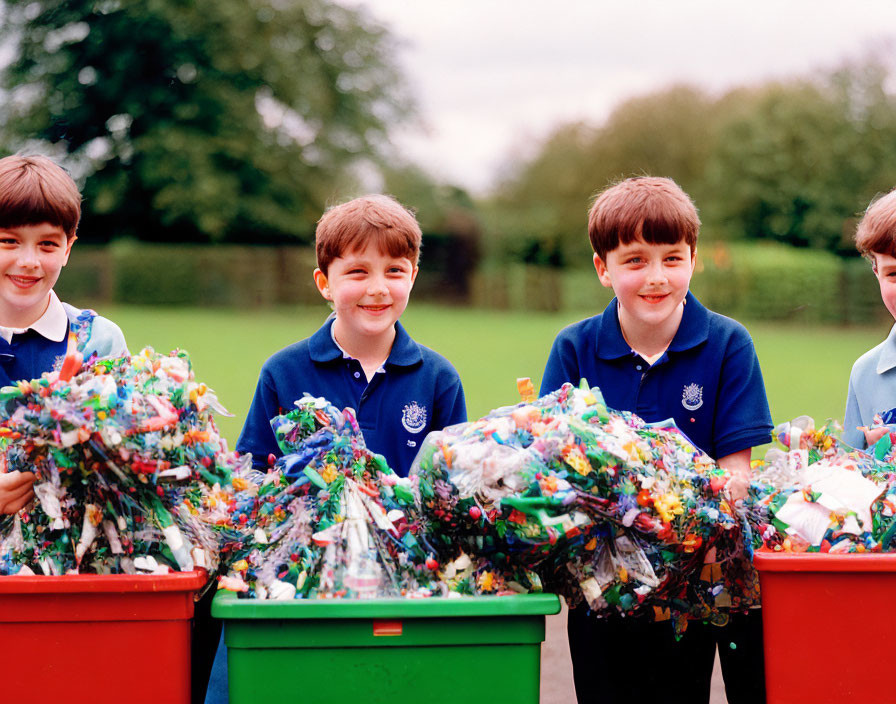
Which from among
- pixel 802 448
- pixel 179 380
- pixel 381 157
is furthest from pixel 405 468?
pixel 381 157

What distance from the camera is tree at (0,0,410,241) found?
89.0 ft

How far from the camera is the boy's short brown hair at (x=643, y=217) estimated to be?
3002 millimetres

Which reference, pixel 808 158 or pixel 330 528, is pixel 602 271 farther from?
pixel 808 158

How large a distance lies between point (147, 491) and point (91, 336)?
916 mm

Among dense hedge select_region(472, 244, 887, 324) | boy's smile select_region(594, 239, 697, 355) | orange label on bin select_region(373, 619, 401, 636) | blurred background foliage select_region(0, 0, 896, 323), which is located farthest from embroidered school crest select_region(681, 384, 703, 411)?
blurred background foliage select_region(0, 0, 896, 323)

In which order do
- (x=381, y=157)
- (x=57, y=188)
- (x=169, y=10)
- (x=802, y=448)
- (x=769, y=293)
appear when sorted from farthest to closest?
(x=381, y=157) < (x=169, y=10) < (x=769, y=293) < (x=57, y=188) < (x=802, y=448)

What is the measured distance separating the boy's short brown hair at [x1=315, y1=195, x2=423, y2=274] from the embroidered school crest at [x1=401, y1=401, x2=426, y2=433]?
1.46 ft

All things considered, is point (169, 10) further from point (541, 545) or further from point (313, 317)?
point (541, 545)

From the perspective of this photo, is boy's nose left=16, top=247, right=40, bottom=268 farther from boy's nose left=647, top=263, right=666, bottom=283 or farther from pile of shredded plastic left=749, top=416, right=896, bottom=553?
pile of shredded plastic left=749, top=416, right=896, bottom=553

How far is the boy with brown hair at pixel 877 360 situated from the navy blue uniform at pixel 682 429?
329mm

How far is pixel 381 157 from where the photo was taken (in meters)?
32.2

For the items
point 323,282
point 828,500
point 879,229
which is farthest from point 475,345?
point 828,500

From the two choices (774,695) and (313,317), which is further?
(313,317)

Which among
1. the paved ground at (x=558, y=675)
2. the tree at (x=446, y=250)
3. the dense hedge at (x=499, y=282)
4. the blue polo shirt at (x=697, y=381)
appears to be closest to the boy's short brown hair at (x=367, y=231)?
the blue polo shirt at (x=697, y=381)
